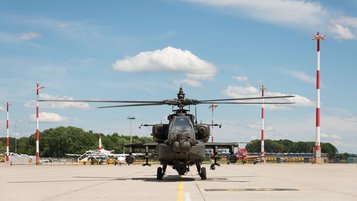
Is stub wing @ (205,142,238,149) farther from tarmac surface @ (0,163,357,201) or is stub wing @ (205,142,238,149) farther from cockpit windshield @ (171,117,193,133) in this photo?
cockpit windshield @ (171,117,193,133)

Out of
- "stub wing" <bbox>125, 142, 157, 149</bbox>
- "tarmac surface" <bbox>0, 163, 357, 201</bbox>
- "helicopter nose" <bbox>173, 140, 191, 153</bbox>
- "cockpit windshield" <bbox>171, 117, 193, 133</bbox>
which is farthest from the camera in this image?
"stub wing" <bbox>125, 142, 157, 149</bbox>

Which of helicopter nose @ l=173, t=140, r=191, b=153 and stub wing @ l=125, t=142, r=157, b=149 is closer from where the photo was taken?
helicopter nose @ l=173, t=140, r=191, b=153

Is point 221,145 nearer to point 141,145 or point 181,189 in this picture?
point 141,145

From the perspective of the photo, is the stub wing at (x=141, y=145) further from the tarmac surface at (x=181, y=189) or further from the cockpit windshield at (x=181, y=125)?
the cockpit windshield at (x=181, y=125)

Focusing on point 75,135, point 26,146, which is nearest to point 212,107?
point 75,135

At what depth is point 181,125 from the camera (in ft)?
74.3

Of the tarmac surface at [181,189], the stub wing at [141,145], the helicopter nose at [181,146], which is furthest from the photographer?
the stub wing at [141,145]

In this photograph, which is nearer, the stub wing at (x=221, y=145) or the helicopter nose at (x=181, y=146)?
the helicopter nose at (x=181, y=146)

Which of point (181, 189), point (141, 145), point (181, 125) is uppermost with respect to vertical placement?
point (181, 125)

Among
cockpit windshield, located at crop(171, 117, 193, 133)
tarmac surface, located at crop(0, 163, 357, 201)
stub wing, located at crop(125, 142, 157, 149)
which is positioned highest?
cockpit windshield, located at crop(171, 117, 193, 133)

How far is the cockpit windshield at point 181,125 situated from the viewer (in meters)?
22.5

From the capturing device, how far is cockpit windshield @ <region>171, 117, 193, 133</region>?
22484mm

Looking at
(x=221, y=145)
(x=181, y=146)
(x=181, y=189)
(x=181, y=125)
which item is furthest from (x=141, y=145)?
(x=181, y=189)

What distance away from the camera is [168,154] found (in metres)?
22.6
